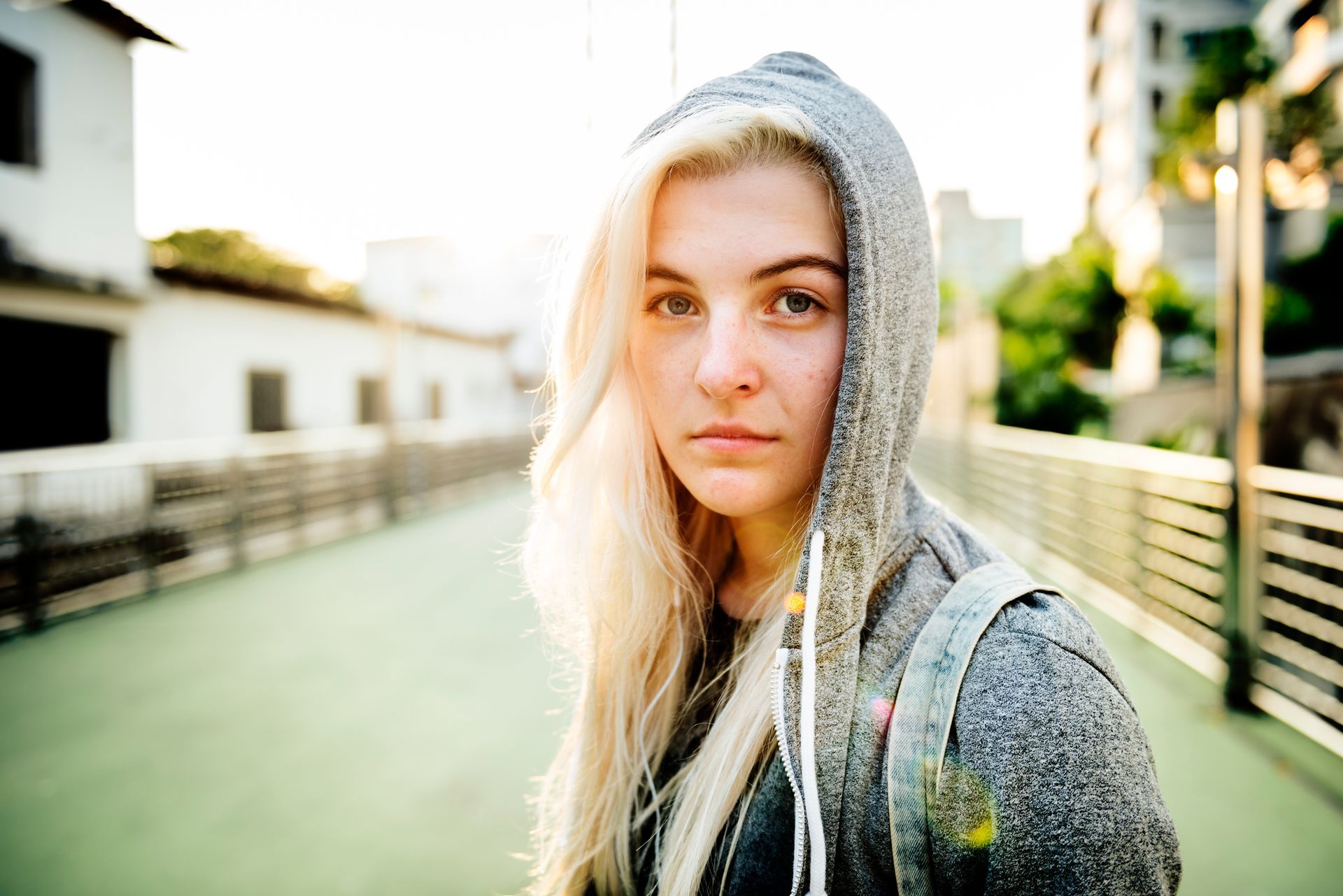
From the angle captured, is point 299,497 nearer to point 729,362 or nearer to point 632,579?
point 632,579

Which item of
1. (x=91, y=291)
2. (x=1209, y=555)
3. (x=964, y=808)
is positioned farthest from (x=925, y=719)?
(x=91, y=291)

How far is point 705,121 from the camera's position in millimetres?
1063

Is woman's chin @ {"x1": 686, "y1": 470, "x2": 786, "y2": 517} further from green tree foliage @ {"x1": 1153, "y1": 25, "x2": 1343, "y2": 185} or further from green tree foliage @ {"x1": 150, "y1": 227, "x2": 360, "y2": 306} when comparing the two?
green tree foliage @ {"x1": 1153, "y1": 25, "x2": 1343, "y2": 185}

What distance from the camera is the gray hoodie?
2.51ft

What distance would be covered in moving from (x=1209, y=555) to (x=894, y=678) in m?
3.99

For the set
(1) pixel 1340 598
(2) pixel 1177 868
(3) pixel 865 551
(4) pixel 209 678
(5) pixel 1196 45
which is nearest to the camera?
(2) pixel 1177 868

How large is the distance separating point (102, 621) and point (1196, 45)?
45.3 meters

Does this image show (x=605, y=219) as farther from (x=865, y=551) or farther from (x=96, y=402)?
(x=96, y=402)

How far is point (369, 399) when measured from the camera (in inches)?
599

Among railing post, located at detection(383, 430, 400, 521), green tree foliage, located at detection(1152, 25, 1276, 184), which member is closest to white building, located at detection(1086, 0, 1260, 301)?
green tree foliage, located at detection(1152, 25, 1276, 184)

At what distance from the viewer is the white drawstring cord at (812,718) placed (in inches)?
33.9

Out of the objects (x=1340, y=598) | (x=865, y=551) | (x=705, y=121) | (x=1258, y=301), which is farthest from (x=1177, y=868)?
(x=1258, y=301)

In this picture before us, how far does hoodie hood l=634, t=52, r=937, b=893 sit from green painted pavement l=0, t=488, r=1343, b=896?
6.55 feet

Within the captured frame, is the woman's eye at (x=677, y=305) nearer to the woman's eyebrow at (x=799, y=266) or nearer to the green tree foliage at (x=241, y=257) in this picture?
the woman's eyebrow at (x=799, y=266)
